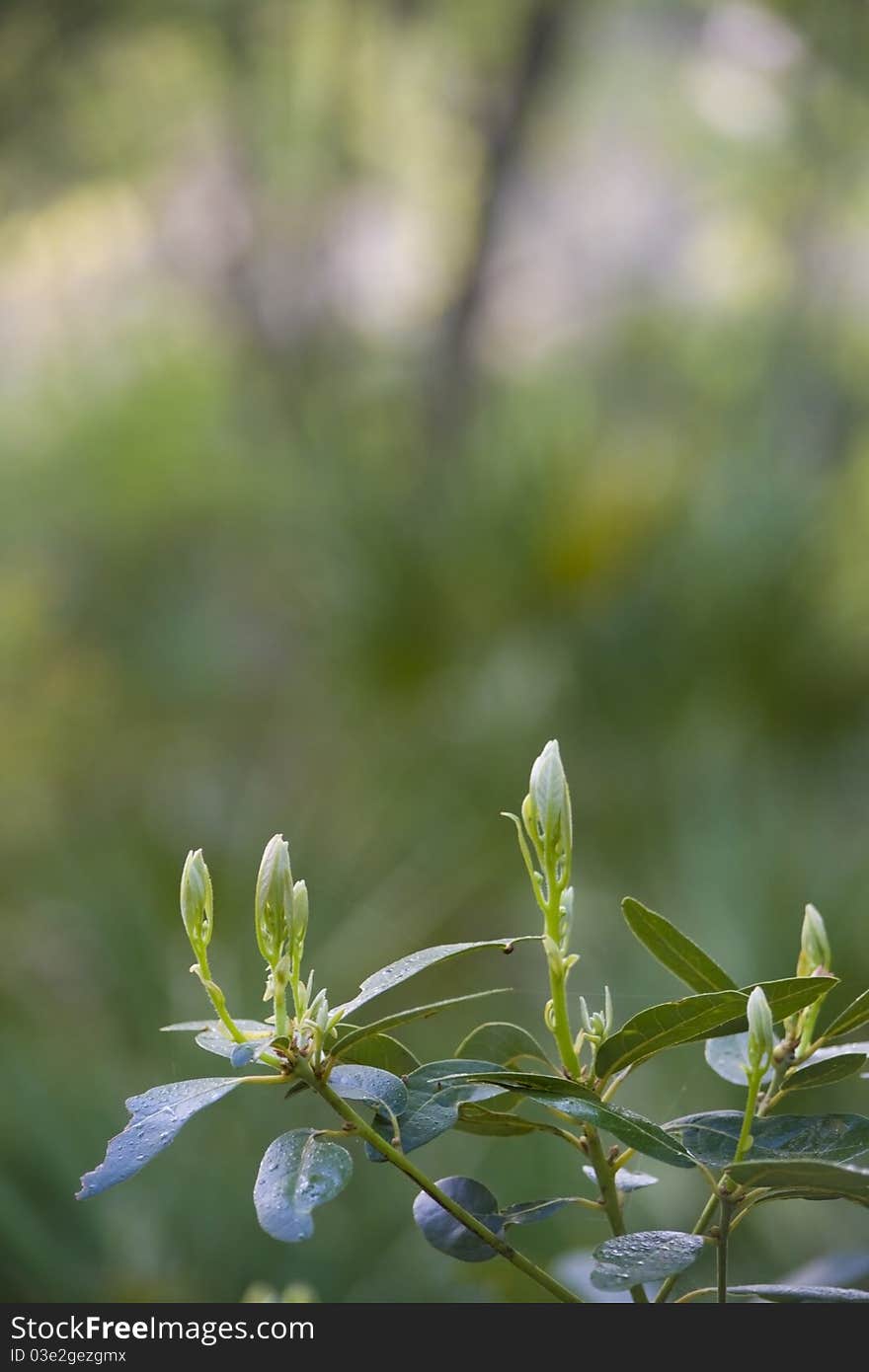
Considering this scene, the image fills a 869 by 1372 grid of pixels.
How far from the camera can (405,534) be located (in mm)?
1412

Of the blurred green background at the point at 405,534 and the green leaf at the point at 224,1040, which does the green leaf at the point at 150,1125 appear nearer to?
the green leaf at the point at 224,1040

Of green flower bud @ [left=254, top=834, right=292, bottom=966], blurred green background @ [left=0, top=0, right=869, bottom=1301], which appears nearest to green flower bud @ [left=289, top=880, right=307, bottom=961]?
green flower bud @ [left=254, top=834, right=292, bottom=966]

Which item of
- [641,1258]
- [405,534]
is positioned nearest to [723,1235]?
[641,1258]

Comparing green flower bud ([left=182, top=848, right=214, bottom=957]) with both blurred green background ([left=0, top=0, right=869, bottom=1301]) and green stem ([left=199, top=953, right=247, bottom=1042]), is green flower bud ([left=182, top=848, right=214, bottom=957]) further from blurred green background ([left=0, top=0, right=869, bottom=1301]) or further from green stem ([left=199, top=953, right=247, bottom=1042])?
blurred green background ([left=0, top=0, right=869, bottom=1301])

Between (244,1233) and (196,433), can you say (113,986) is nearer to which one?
(244,1233)

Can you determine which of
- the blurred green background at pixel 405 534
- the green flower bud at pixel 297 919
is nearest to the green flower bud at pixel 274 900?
the green flower bud at pixel 297 919

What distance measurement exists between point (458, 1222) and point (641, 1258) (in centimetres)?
3

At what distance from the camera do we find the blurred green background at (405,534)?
74cm

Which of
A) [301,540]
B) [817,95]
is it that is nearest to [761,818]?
[301,540]

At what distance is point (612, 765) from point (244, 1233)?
651mm

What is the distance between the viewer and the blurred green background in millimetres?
741

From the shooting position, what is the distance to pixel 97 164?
7.10ft

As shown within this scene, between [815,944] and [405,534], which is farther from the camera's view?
[405,534]

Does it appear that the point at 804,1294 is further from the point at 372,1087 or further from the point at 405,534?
the point at 405,534
